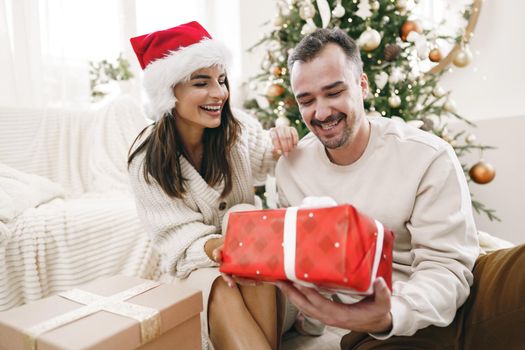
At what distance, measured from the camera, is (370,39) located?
188cm

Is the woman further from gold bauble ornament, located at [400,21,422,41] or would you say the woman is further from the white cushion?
gold bauble ornament, located at [400,21,422,41]

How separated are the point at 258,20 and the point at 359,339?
2.99 metres

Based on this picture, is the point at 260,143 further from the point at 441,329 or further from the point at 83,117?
the point at 83,117

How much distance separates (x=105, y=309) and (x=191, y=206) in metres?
0.55

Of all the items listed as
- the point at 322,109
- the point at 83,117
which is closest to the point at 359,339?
the point at 322,109

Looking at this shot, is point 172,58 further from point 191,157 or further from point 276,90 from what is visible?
point 276,90

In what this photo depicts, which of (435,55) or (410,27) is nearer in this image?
(410,27)

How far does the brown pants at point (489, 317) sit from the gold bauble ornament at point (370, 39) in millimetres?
1241

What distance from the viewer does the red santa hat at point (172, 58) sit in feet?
4.19

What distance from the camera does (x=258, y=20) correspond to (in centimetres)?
341

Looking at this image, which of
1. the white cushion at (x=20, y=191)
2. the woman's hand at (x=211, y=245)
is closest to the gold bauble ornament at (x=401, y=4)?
the woman's hand at (x=211, y=245)

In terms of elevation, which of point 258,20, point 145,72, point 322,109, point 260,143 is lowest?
point 260,143

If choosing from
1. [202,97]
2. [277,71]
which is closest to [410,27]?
[277,71]

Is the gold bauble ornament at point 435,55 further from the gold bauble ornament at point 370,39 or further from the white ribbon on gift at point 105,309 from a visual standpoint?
the white ribbon on gift at point 105,309
